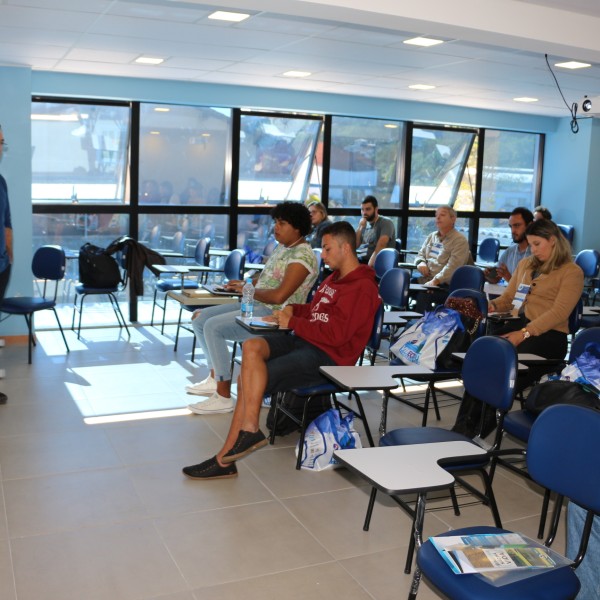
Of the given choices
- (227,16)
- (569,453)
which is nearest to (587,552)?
(569,453)

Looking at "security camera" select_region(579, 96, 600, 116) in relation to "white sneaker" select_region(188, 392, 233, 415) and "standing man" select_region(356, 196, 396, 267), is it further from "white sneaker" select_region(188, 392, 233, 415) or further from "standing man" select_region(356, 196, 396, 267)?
"white sneaker" select_region(188, 392, 233, 415)

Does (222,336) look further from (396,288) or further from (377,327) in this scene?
(396,288)

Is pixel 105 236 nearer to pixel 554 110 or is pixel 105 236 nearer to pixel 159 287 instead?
pixel 159 287

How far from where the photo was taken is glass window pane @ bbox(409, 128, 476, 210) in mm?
10367

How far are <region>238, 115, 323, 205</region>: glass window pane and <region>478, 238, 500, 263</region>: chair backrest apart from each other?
2724 millimetres

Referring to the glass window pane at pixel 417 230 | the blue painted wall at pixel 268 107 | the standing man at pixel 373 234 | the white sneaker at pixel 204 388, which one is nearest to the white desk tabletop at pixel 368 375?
the white sneaker at pixel 204 388

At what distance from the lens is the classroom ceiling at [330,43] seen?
4.58 meters

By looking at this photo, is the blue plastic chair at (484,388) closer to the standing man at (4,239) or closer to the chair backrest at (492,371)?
the chair backrest at (492,371)

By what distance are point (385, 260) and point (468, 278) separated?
1425 mm

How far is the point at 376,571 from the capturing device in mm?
3184

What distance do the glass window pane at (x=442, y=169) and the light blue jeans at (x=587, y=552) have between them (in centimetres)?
797

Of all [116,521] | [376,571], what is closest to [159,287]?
[116,521]

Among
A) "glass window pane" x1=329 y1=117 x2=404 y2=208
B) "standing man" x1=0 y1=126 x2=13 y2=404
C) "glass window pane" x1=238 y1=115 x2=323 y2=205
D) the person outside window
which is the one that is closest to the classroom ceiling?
"glass window pane" x1=238 y1=115 x2=323 y2=205

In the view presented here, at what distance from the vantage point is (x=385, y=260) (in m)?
7.83
